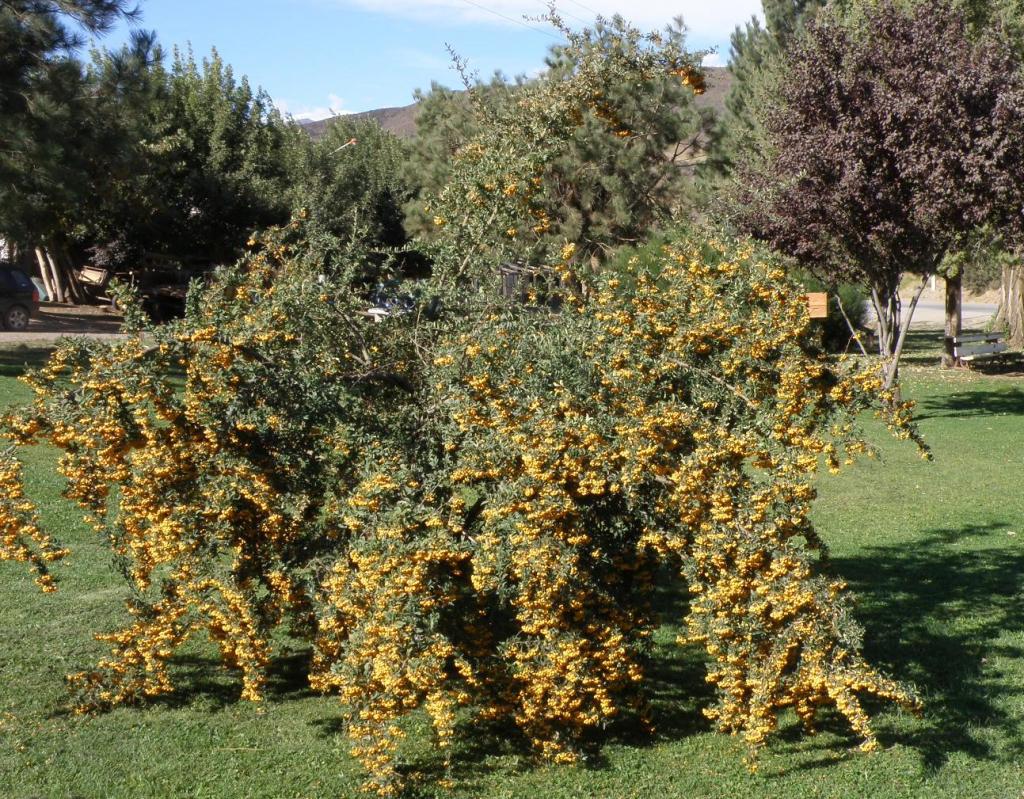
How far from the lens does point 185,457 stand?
5.55 m

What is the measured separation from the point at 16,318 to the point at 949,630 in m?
20.7

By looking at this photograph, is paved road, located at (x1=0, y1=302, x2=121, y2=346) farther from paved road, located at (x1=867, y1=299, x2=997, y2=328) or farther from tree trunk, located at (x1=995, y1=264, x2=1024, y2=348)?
paved road, located at (x1=867, y1=299, x2=997, y2=328)

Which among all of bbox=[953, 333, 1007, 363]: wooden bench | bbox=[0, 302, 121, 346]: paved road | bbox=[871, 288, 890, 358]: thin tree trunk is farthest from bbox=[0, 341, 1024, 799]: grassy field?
bbox=[953, 333, 1007, 363]: wooden bench

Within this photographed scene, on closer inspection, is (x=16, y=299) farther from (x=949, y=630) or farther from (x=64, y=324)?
(x=949, y=630)

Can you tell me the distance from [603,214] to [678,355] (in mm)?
25635

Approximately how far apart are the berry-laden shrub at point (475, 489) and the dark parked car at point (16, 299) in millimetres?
18899

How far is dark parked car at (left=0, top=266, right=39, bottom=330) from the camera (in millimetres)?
22969

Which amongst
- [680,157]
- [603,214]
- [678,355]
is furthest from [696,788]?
[680,157]

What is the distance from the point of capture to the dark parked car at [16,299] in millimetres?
22969

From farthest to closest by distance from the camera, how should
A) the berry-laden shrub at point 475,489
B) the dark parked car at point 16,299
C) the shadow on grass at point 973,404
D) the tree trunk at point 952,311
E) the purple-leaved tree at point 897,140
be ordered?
the tree trunk at point 952,311 < the dark parked car at point 16,299 < the shadow on grass at point 973,404 < the purple-leaved tree at point 897,140 < the berry-laden shrub at point 475,489

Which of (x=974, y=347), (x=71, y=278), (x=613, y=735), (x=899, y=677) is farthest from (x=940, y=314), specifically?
(x=613, y=735)

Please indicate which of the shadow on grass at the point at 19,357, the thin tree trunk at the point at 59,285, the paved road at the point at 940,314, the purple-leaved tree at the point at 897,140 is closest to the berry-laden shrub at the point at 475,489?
the purple-leaved tree at the point at 897,140

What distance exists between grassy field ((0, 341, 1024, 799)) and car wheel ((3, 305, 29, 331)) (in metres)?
15.6

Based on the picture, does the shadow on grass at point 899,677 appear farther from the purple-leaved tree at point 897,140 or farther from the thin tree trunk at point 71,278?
the thin tree trunk at point 71,278
